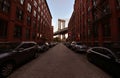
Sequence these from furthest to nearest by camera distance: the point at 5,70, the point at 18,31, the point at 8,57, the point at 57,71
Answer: the point at 18,31, the point at 57,71, the point at 8,57, the point at 5,70

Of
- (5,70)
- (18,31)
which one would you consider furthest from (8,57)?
(18,31)

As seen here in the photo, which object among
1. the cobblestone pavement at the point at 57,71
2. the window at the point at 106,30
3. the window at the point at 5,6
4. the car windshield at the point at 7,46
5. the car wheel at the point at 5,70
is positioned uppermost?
the window at the point at 5,6

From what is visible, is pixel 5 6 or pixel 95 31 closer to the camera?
pixel 5 6

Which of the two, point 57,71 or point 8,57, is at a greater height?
point 8,57

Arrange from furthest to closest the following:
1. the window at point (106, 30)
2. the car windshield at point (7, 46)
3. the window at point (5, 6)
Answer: the window at point (106, 30) < the window at point (5, 6) < the car windshield at point (7, 46)

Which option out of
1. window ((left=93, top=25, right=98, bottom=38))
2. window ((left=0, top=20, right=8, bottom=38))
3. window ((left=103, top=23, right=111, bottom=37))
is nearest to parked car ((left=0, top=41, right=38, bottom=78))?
window ((left=0, top=20, right=8, bottom=38))

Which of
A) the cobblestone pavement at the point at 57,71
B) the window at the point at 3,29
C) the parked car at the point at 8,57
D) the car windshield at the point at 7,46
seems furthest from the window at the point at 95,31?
the window at the point at 3,29

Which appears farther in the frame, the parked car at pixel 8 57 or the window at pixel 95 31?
the window at pixel 95 31

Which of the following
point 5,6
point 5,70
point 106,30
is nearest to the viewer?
point 5,70

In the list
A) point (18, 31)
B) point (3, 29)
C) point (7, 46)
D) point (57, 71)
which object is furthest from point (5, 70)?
point (18, 31)

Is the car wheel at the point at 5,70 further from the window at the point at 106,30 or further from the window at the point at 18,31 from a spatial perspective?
the window at the point at 106,30

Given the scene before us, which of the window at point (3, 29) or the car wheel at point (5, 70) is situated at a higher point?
the window at point (3, 29)

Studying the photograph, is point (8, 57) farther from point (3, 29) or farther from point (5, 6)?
point (5, 6)

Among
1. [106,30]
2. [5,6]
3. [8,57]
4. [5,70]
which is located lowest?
[5,70]
